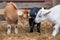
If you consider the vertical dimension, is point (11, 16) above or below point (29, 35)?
above

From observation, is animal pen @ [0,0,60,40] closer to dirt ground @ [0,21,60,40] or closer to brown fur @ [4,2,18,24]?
dirt ground @ [0,21,60,40]

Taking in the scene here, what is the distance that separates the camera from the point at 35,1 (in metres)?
10.3

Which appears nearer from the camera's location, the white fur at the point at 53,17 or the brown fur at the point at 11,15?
the white fur at the point at 53,17

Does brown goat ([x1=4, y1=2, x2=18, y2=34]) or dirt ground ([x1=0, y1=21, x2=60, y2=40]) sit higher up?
brown goat ([x1=4, y1=2, x2=18, y2=34])

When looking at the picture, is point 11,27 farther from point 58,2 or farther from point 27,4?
point 58,2

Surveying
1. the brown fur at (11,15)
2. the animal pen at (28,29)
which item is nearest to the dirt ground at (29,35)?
the animal pen at (28,29)

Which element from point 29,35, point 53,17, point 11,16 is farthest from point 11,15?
point 53,17

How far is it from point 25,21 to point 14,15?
622 millimetres

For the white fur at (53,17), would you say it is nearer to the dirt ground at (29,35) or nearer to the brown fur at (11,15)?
the dirt ground at (29,35)

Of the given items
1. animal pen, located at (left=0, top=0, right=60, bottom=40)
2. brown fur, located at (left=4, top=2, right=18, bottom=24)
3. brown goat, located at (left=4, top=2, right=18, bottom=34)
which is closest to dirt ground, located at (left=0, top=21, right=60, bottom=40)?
animal pen, located at (left=0, top=0, right=60, bottom=40)

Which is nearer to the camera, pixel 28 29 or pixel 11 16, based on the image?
pixel 11 16

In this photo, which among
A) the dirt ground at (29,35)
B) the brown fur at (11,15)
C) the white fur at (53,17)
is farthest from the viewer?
the brown fur at (11,15)

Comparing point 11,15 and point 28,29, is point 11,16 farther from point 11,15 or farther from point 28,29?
point 28,29

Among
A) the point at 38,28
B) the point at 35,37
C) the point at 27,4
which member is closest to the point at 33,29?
the point at 38,28
